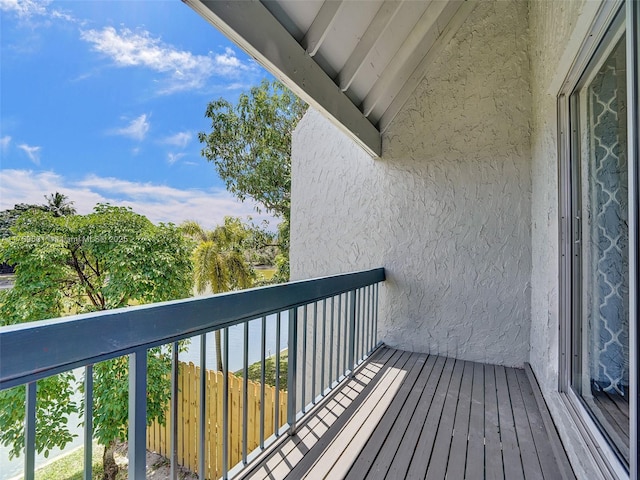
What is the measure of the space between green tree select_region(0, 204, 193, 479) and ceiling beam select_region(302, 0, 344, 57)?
6.44 meters

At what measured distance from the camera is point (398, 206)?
3875 mm

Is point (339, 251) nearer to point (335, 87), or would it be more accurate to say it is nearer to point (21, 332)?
point (335, 87)

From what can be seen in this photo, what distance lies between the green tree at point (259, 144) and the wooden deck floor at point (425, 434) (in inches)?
396

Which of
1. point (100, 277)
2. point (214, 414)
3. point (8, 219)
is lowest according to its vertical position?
point (214, 414)

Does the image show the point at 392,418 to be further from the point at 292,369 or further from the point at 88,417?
the point at 88,417

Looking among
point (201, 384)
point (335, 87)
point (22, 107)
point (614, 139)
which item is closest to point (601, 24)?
point (614, 139)

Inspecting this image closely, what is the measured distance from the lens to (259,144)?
12977 millimetres

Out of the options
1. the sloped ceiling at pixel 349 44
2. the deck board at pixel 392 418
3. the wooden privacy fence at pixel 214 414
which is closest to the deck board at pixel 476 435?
the deck board at pixel 392 418

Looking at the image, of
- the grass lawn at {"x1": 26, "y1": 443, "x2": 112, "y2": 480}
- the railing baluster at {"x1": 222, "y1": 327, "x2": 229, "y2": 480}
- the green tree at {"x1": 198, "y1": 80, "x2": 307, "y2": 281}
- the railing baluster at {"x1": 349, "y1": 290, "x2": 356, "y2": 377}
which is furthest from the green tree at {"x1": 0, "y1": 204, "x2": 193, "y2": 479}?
the railing baluster at {"x1": 222, "y1": 327, "x2": 229, "y2": 480}

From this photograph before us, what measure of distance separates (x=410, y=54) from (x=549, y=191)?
1829 mm

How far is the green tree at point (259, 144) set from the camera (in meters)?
12.8

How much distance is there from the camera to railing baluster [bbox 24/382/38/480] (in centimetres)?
90

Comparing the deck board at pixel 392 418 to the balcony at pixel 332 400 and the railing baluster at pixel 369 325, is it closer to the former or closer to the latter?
the balcony at pixel 332 400

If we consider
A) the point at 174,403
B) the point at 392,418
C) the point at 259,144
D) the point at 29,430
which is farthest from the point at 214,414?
the point at 259,144
